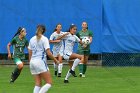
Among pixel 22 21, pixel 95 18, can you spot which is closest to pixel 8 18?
pixel 22 21

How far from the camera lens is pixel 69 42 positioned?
1784 centimetres

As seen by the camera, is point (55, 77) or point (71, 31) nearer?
point (71, 31)

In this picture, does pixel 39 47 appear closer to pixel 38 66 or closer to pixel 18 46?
pixel 38 66

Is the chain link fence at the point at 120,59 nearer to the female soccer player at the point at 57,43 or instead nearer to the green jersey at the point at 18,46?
the female soccer player at the point at 57,43

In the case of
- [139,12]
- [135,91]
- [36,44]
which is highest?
[139,12]

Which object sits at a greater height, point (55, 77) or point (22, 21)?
point (22, 21)

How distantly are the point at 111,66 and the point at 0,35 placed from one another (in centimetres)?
533

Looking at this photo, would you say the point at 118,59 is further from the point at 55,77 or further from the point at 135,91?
the point at 135,91

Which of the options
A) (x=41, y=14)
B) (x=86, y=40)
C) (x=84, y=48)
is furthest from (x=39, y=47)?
(x=41, y=14)

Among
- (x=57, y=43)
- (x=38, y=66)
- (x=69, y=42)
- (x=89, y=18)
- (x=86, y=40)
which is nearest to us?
(x=38, y=66)

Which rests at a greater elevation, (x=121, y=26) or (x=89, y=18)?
(x=89, y=18)

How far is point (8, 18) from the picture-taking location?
2417cm

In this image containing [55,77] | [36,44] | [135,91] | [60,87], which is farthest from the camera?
[55,77]

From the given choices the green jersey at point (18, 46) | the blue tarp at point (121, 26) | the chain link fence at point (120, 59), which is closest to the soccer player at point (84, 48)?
the green jersey at point (18, 46)
